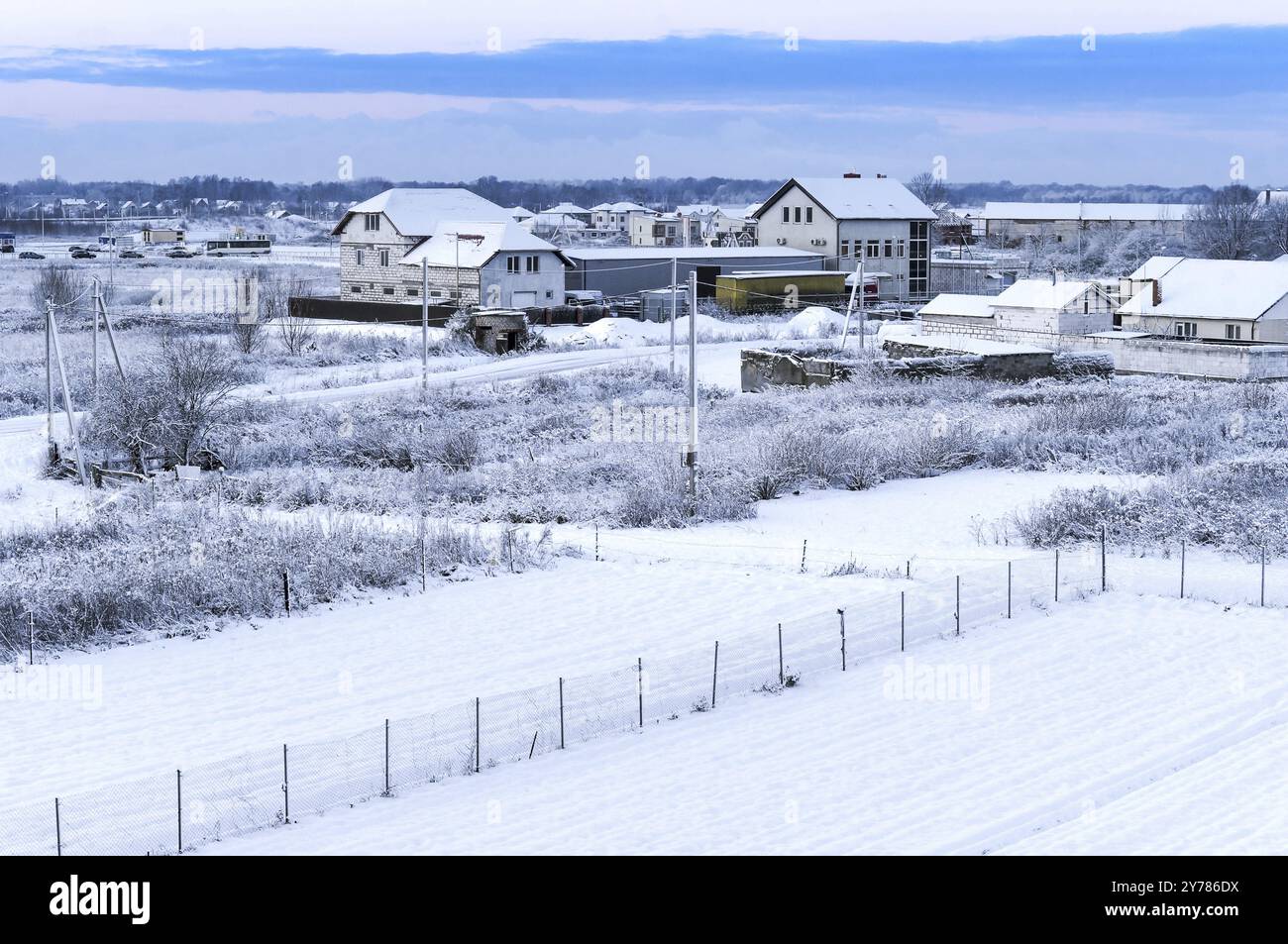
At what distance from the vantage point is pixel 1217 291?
55.8 m

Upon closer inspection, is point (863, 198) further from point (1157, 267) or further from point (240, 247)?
point (240, 247)

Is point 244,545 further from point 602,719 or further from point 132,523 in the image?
point 602,719

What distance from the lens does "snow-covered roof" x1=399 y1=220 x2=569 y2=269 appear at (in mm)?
64250

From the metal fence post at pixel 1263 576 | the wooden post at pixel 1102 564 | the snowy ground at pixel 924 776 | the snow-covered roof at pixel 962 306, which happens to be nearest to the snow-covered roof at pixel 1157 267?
the snow-covered roof at pixel 962 306

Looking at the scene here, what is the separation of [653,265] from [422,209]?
1198cm

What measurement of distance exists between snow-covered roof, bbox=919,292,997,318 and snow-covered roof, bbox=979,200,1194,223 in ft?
190

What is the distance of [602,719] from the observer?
53.4 feet

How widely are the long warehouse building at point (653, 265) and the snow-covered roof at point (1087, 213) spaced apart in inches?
2034

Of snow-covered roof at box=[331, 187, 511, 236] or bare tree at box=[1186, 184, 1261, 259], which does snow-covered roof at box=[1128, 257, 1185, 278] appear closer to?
snow-covered roof at box=[331, 187, 511, 236]

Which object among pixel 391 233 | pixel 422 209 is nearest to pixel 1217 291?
pixel 422 209

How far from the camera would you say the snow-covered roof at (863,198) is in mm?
79250

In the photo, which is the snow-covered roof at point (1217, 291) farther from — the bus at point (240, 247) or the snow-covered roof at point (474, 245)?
the bus at point (240, 247)
